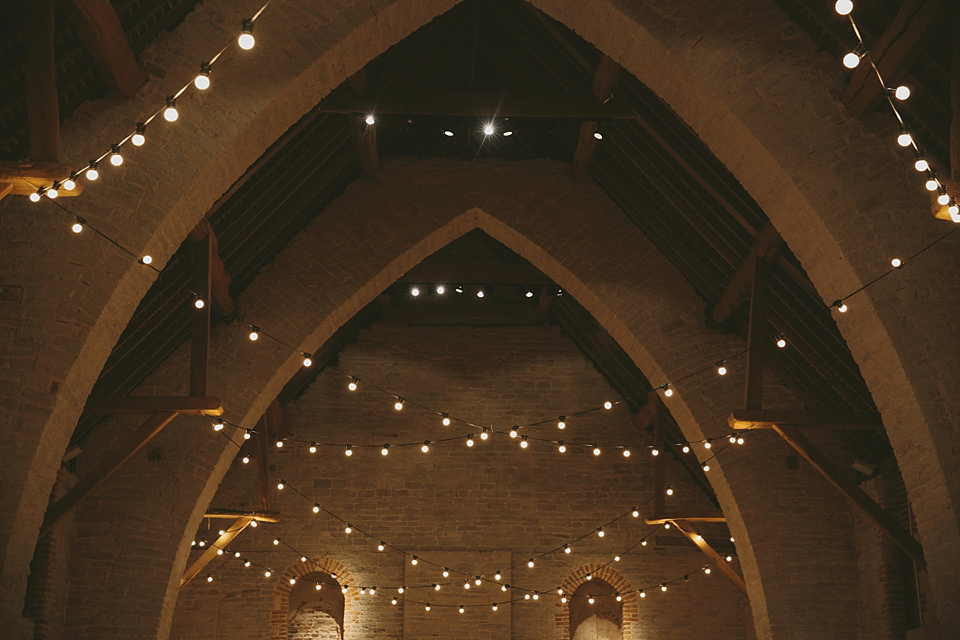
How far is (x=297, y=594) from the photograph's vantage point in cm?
1284

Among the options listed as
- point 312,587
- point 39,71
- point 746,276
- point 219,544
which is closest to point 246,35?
point 39,71

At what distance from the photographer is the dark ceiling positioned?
8164 mm

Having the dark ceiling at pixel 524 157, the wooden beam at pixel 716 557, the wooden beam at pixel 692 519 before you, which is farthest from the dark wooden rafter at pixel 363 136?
the wooden beam at pixel 716 557

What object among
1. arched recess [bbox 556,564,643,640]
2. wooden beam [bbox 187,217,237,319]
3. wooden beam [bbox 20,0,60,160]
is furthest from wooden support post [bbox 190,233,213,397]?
arched recess [bbox 556,564,643,640]

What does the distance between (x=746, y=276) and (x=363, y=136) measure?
3867mm

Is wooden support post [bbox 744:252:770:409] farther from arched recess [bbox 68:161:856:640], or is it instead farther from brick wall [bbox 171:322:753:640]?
brick wall [bbox 171:322:753:640]

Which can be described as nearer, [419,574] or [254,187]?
[254,187]

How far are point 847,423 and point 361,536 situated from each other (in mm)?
7189

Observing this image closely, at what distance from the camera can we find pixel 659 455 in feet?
37.3

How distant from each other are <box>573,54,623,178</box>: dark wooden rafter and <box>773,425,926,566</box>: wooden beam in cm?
323

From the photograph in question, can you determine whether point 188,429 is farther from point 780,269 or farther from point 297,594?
point 780,269

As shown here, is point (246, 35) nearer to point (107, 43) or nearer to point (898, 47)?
point (107, 43)

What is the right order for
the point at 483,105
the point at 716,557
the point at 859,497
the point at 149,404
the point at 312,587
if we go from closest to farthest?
the point at 859,497, the point at 149,404, the point at 483,105, the point at 716,557, the point at 312,587

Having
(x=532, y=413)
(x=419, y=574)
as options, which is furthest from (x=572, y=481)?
(x=419, y=574)
